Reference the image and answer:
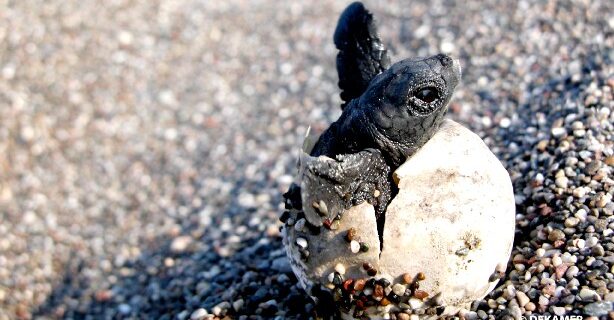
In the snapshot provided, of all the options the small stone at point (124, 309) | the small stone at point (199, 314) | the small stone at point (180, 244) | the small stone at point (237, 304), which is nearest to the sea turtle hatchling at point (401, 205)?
the small stone at point (237, 304)

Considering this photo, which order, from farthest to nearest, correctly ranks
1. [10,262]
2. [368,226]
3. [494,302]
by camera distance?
1. [10,262]
2. [494,302]
3. [368,226]

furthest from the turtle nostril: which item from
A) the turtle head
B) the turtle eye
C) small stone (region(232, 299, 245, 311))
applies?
small stone (region(232, 299, 245, 311))

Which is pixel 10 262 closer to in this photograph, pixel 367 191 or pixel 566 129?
pixel 367 191

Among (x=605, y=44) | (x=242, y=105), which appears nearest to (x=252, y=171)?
(x=242, y=105)

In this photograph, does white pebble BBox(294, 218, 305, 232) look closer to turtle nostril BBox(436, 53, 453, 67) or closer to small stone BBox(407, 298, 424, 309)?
small stone BBox(407, 298, 424, 309)

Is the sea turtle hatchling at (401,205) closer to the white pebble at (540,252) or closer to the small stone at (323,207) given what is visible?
the small stone at (323,207)

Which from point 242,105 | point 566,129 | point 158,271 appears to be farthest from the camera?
point 242,105

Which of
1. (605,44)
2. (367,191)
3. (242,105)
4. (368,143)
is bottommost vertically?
(367,191)
